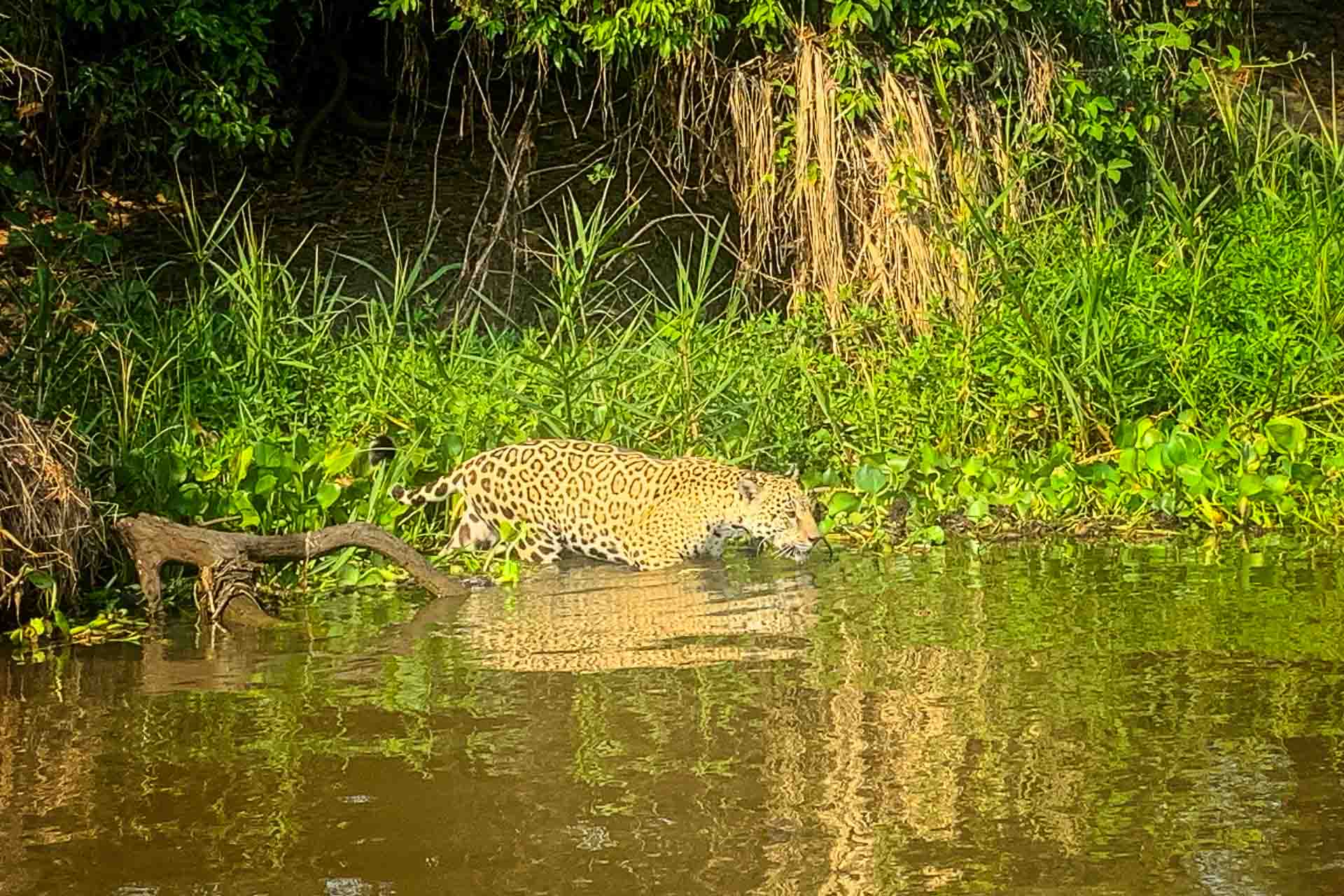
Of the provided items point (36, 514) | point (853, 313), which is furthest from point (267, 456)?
point (853, 313)

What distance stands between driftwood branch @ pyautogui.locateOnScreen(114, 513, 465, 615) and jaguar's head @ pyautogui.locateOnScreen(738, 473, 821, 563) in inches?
56.5

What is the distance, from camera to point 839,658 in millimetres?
6312

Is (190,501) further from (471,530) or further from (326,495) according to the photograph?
(471,530)

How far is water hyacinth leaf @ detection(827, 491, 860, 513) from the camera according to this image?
8.90 m

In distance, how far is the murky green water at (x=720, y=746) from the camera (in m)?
4.35

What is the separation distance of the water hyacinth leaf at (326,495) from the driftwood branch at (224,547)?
49 cm

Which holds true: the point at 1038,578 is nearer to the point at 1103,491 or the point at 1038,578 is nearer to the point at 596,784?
the point at 1103,491

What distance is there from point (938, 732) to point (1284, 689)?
3.56 feet

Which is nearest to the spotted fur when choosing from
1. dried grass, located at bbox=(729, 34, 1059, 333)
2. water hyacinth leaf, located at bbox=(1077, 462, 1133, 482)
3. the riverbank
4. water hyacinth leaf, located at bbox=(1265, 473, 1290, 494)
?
the riverbank

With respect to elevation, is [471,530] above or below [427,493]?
below

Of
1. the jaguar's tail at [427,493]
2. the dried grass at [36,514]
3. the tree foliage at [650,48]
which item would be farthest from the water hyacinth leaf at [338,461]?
the tree foliage at [650,48]

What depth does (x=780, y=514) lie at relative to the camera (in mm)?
8336

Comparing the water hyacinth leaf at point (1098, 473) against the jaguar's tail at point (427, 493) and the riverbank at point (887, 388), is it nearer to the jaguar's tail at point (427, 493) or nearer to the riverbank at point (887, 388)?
the riverbank at point (887, 388)

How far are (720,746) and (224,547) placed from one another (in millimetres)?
2739
